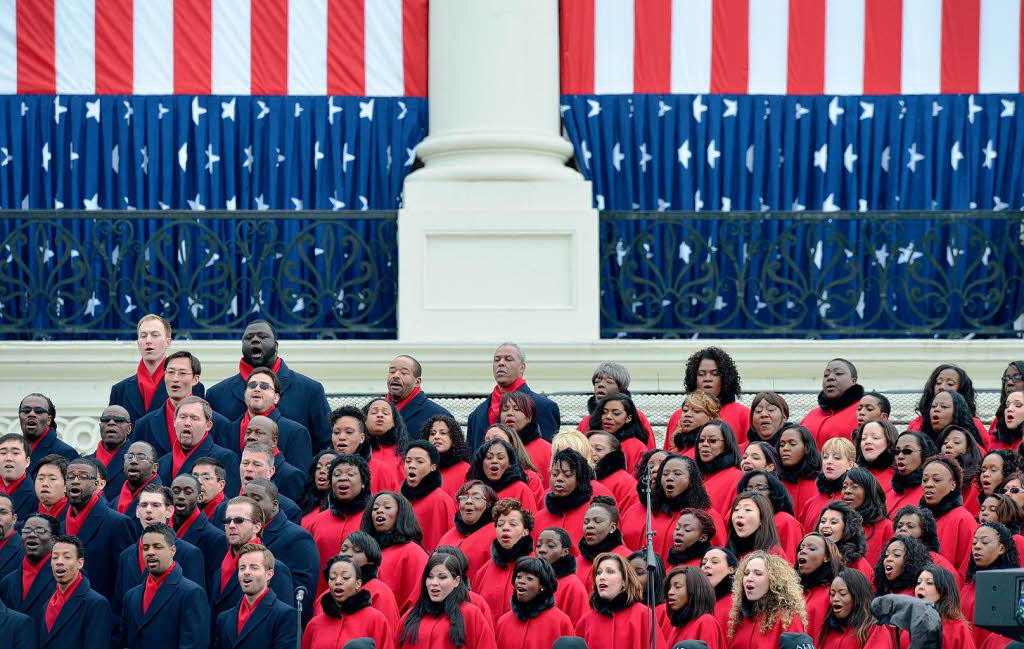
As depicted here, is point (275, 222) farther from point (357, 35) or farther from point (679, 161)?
point (679, 161)

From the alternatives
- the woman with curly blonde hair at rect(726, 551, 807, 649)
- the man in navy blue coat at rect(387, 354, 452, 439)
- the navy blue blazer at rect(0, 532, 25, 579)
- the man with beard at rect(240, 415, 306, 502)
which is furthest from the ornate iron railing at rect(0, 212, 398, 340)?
the woman with curly blonde hair at rect(726, 551, 807, 649)

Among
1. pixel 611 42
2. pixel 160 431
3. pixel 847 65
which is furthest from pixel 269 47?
pixel 160 431

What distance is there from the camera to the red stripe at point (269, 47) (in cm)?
1689

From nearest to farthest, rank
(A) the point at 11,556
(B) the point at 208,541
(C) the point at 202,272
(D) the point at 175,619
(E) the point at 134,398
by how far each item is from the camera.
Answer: (D) the point at 175,619 → (B) the point at 208,541 → (A) the point at 11,556 → (E) the point at 134,398 → (C) the point at 202,272

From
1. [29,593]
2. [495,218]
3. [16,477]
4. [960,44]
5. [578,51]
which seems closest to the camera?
[29,593]

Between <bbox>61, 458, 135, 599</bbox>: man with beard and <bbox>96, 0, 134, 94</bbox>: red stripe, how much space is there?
6006 mm

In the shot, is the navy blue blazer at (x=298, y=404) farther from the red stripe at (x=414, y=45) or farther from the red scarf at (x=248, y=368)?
the red stripe at (x=414, y=45)

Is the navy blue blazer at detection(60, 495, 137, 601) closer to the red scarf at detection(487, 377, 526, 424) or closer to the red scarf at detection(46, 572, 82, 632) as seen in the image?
the red scarf at detection(46, 572, 82, 632)

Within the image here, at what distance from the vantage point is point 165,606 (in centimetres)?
1076

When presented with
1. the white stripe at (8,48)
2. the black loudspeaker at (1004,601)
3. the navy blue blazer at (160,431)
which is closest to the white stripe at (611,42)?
the white stripe at (8,48)

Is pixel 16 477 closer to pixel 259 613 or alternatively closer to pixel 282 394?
pixel 282 394

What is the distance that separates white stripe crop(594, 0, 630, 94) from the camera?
16.8 metres

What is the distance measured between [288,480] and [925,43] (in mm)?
7408

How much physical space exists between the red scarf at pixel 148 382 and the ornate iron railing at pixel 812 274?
13.4ft
